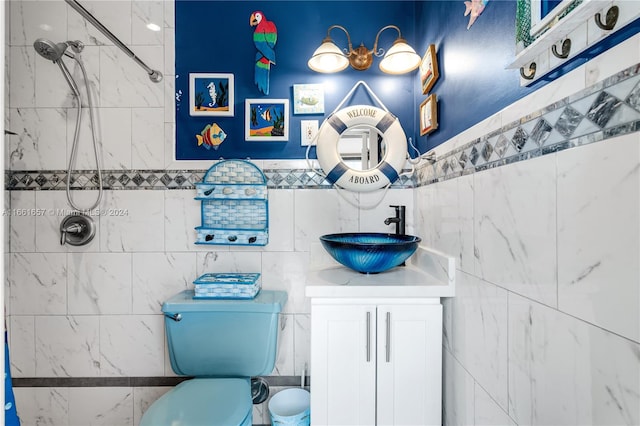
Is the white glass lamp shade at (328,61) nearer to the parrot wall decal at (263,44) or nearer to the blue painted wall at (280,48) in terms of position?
the blue painted wall at (280,48)

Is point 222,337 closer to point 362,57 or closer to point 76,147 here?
point 76,147

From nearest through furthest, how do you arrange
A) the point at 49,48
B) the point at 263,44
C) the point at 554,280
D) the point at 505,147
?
the point at 554,280 < the point at 505,147 < the point at 49,48 < the point at 263,44

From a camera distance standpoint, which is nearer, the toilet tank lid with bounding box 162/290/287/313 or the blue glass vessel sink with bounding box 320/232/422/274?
the blue glass vessel sink with bounding box 320/232/422/274

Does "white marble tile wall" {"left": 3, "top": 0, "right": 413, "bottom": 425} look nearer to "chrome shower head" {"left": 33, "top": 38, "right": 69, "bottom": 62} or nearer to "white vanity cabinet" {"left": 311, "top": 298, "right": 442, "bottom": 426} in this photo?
"chrome shower head" {"left": 33, "top": 38, "right": 69, "bottom": 62}

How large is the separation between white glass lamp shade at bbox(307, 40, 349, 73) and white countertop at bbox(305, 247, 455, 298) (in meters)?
0.99

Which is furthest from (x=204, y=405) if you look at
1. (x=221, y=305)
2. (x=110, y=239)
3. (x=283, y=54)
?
(x=283, y=54)

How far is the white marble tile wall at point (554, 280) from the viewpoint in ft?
1.57

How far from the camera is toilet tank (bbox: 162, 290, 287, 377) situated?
1.36 meters

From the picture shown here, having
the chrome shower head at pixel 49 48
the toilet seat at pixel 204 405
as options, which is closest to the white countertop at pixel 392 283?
the toilet seat at pixel 204 405

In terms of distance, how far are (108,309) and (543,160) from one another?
1.95m

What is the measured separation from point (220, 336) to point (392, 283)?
31.8 inches

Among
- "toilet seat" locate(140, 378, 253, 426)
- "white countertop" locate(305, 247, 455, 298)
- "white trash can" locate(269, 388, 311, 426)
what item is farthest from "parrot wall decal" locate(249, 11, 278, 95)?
"white trash can" locate(269, 388, 311, 426)

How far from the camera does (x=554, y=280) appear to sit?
2.03ft

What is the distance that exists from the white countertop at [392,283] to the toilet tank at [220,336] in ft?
1.12
